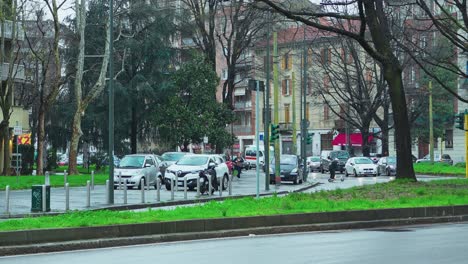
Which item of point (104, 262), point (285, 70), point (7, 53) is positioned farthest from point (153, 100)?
point (104, 262)

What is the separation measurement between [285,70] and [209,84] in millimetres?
31345

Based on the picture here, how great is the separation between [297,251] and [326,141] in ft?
276

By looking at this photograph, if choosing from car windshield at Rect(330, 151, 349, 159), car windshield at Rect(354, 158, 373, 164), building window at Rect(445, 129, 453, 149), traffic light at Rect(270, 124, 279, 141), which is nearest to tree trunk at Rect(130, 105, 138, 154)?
car windshield at Rect(354, 158, 373, 164)

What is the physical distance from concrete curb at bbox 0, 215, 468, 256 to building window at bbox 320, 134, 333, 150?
75.4 meters

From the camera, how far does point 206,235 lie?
17375 millimetres

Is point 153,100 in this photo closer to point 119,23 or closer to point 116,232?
point 119,23

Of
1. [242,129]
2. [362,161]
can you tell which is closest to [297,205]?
[362,161]

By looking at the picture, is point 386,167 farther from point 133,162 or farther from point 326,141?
point 326,141

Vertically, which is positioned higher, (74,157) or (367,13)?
(367,13)

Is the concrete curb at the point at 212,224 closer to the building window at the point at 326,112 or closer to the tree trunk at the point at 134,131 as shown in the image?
the tree trunk at the point at 134,131

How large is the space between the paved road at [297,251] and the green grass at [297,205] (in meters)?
1.70

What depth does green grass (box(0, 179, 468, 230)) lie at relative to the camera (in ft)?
55.7

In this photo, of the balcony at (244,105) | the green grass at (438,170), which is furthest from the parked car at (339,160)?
the balcony at (244,105)

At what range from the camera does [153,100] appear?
2389 inches
